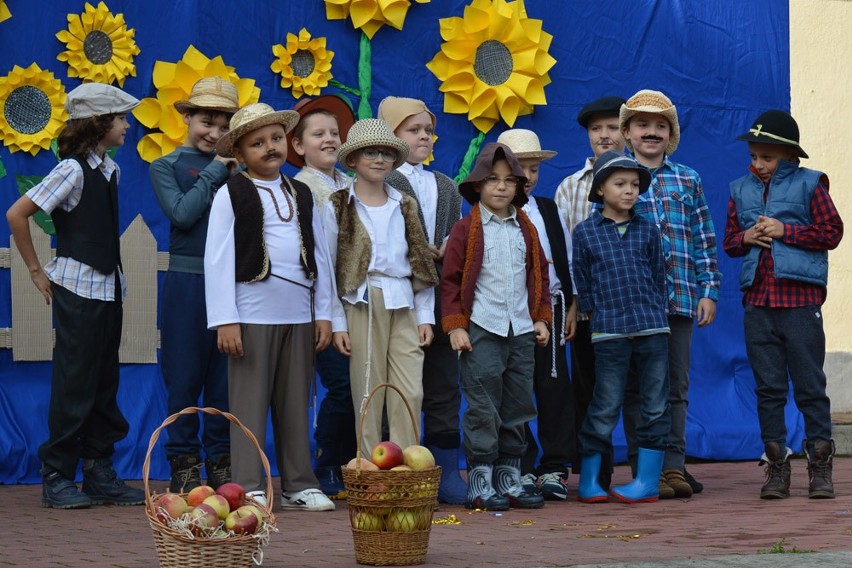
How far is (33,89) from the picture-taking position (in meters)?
7.14

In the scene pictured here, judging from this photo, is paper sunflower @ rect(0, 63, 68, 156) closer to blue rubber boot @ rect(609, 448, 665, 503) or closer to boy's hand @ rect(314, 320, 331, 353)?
boy's hand @ rect(314, 320, 331, 353)

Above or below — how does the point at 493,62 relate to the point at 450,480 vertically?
above

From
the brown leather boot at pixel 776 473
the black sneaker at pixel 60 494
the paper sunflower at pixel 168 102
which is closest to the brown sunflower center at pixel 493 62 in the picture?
the paper sunflower at pixel 168 102

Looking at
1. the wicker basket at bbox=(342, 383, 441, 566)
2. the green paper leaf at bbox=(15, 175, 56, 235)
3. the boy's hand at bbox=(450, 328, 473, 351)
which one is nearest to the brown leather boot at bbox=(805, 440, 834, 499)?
the boy's hand at bbox=(450, 328, 473, 351)

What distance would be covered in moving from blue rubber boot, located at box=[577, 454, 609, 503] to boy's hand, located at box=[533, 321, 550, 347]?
64cm

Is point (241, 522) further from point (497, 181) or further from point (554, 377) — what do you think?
point (554, 377)

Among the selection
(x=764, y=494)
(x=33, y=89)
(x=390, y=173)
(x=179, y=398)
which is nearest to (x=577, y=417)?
(x=764, y=494)

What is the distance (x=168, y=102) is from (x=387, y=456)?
3.26 m

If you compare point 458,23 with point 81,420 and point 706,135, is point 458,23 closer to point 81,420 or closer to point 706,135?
point 706,135

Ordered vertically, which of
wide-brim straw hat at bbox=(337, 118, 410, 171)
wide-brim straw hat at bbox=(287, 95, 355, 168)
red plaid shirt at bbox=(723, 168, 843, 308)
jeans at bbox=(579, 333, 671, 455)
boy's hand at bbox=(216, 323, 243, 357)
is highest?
wide-brim straw hat at bbox=(287, 95, 355, 168)

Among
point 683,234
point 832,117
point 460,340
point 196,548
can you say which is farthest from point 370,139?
point 832,117

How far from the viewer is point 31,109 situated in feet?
23.4

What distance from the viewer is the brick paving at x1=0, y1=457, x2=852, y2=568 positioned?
185 inches

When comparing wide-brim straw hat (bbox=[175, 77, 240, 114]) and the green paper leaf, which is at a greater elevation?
wide-brim straw hat (bbox=[175, 77, 240, 114])
